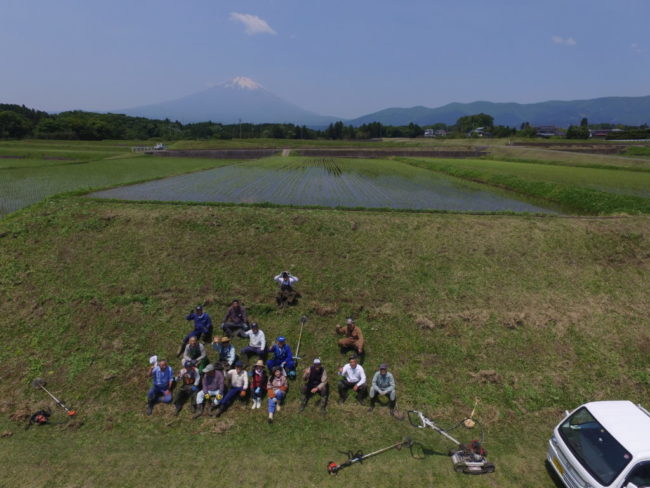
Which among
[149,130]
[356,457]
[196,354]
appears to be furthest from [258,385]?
[149,130]

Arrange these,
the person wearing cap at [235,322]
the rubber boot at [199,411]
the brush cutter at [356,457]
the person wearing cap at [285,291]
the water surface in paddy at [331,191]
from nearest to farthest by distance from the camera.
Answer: the brush cutter at [356,457], the rubber boot at [199,411], the person wearing cap at [235,322], the person wearing cap at [285,291], the water surface in paddy at [331,191]

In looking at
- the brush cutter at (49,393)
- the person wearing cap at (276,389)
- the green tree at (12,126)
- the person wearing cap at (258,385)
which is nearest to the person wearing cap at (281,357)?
the person wearing cap at (276,389)

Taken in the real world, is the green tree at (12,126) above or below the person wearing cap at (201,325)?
above

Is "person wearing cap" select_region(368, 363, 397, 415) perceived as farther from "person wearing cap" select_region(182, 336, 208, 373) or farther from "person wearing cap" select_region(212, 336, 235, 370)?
"person wearing cap" select_region(182, 336, 208, 373)

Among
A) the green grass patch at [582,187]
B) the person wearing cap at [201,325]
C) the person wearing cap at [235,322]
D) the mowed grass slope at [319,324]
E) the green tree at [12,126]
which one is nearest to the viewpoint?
the mowed grass slope at [319,324]

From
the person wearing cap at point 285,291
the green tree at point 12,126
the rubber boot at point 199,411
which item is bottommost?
the rubber boot at point 199,411

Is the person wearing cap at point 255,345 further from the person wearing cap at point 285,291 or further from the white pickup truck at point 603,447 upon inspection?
the white pickup truck at point 603,447

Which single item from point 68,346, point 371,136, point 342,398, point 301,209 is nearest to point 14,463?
point 68,346
